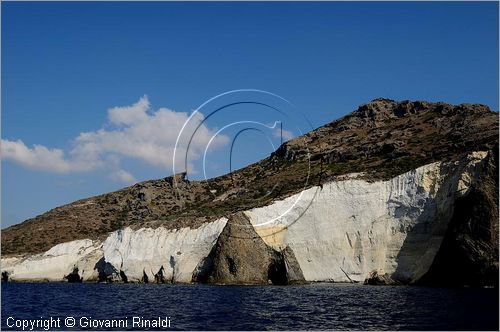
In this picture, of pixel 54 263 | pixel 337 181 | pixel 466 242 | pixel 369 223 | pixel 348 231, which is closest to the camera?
pixel 466 242

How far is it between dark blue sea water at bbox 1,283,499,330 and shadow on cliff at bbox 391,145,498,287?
4.20 metres

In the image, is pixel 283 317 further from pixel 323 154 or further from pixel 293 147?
pixel 293 147

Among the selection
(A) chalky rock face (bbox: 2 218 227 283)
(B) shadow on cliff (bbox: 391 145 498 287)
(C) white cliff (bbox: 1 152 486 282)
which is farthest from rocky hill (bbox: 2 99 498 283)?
(A) chalky rock face (bbox: 2 218 227 283)

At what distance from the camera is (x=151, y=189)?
10500 centimetres

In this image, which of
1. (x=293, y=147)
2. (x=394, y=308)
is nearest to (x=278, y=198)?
(x=394, y=308)

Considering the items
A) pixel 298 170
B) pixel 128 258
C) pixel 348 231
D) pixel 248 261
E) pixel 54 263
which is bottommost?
pixel 54 263

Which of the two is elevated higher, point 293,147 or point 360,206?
point 293,147

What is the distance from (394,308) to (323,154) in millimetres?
60481

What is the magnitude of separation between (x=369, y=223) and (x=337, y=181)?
635 centimetres

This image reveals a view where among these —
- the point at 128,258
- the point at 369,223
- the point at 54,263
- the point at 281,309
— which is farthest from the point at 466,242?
the point at 54,263

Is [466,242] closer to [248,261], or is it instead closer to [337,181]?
[337,181]

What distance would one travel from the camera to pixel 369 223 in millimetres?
61688

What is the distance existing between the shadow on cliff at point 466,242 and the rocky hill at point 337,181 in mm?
94

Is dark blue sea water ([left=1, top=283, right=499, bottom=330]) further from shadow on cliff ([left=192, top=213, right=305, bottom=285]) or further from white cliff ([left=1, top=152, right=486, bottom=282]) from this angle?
white cliff ([left=1, top=152, right=486, bottom=282])
